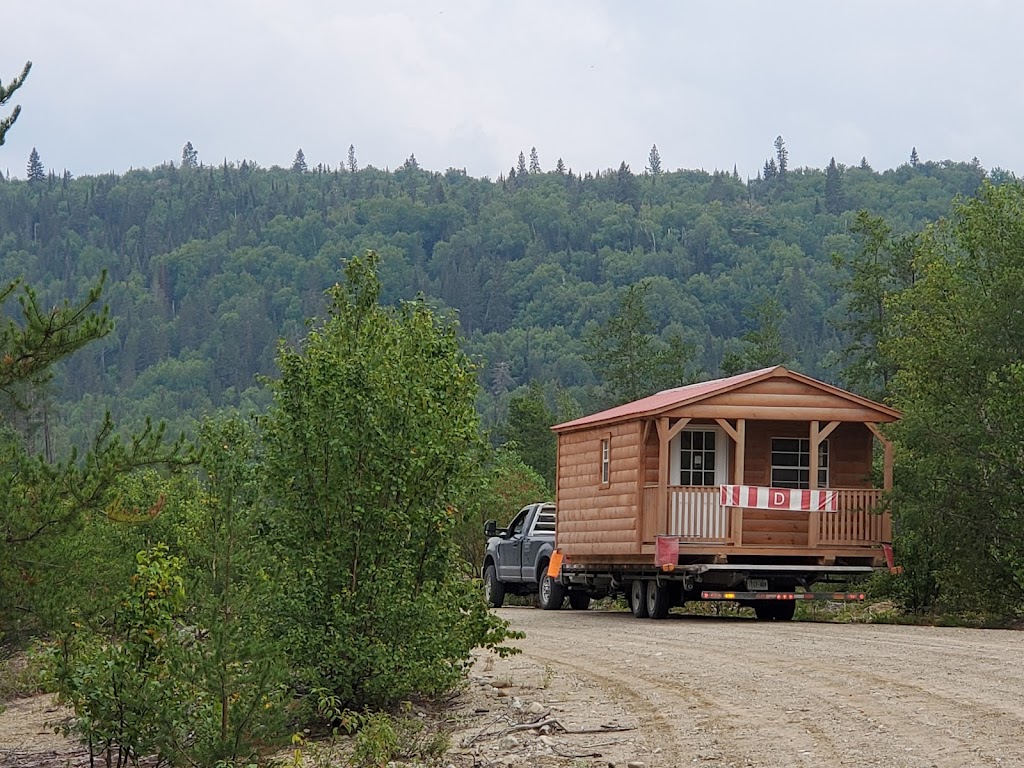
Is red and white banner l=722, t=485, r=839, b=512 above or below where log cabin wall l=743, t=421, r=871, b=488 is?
below

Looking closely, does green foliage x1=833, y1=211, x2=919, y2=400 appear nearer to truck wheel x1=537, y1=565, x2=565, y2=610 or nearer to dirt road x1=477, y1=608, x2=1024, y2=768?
truck wheel x1=537, y1=565, x2=565, y2=610

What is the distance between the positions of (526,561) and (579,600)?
1.19 meters

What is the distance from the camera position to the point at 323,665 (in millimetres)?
11906

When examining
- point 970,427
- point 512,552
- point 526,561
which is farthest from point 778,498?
point 512,552

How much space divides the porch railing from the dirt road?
145 inches

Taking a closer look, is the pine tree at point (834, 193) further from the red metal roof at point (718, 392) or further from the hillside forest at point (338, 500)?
the red metal roof at point (718, 392)

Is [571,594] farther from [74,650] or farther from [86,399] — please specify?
[86,399]

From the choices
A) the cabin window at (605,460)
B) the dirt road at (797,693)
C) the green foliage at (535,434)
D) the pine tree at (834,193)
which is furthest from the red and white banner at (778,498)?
the pine tree at (834,193)

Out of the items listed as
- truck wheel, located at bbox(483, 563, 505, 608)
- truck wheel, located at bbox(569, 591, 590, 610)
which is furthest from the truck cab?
truck wheel, located at bbox(569, 591, 590, 610)

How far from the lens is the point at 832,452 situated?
24.0 metres

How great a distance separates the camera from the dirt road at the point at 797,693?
370 inches

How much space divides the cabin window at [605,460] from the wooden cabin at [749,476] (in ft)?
0.18

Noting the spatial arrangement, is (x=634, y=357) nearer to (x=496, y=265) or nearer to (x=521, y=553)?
(x=521, y=553)

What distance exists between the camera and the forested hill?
141500 mm
